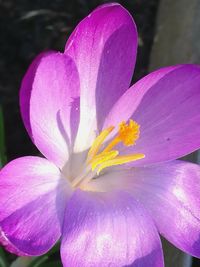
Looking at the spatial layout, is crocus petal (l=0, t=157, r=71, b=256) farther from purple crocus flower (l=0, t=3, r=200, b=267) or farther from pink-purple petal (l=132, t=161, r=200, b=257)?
pink-purple petal (l=132, t=161, r=200, b=257)

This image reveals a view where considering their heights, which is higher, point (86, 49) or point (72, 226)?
point (86, 49)

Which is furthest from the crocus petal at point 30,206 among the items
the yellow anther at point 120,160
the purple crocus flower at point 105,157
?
the yellow anther at point 120,160

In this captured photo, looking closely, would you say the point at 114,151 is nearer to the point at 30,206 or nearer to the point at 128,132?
the point at 128,132

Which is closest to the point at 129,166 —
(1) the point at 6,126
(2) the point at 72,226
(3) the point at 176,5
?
(2) the point at 72,226

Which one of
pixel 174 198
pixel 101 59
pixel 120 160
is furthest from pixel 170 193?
pixel 101 59

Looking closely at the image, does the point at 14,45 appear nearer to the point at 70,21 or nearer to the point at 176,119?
the point at 70,21

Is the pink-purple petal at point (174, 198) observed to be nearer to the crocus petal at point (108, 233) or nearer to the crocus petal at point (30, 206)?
the crocus petal at point (108, 233)
